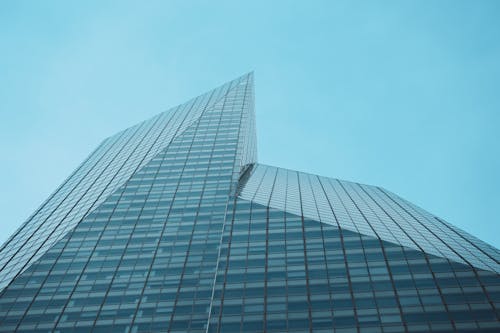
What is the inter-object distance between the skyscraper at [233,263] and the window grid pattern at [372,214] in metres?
0.39

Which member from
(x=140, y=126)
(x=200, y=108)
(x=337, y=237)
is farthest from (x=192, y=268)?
(x=140, y=126)

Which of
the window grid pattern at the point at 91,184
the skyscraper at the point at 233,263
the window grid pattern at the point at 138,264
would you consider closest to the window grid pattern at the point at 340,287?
the skyscraper at the point at 233,263

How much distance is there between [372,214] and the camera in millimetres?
82375

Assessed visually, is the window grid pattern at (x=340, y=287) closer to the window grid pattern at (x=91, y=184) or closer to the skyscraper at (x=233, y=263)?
the skyscraper at (x=233, y=263)

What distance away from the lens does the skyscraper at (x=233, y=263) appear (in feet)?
172

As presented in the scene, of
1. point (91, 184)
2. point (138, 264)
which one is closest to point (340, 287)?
point (138, 264)

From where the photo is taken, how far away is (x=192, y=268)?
209 feet

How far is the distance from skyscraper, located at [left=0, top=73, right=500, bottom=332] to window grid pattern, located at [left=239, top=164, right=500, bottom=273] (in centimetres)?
39

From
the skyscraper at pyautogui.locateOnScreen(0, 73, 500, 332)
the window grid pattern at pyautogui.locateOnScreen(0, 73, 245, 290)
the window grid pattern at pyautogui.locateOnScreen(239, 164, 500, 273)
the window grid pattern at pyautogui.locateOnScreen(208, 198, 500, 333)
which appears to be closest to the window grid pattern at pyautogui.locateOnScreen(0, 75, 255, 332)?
the skyscraper at pyautogui.locateOnScreen(0, 73, 500, 332)

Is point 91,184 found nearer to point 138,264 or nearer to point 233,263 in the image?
point 138,264

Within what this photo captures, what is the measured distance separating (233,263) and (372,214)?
30.4 metres

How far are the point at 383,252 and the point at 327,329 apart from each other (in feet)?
51.5

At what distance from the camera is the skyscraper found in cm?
5234

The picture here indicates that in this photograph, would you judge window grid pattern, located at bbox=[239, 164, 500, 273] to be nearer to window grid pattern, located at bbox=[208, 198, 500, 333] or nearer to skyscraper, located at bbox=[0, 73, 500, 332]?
skyscraper, located at bbox=[0, 73, 500, 332]
